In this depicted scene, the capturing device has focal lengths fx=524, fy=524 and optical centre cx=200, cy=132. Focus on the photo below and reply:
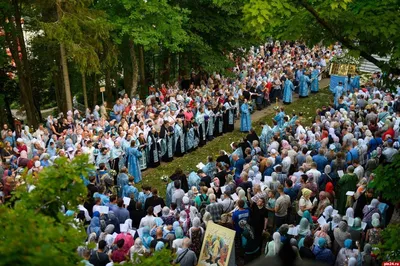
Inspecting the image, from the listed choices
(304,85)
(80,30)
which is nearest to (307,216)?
(80,30)

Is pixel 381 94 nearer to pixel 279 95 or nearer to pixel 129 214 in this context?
pixel 279 95

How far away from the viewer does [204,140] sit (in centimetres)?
2105

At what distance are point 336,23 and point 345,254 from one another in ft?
13.9

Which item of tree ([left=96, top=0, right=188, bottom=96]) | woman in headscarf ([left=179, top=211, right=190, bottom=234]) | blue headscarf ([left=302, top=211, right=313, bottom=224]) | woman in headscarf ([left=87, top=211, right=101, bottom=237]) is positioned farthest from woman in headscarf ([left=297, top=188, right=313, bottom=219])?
tree ([left=96, top=0, right=188, bottom=96])

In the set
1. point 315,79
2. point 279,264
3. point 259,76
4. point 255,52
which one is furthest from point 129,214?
point 255,52

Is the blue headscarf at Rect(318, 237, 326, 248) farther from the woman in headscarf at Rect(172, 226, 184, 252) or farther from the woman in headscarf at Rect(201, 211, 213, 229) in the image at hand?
the woman in headscarf at Rect(172, 226, 184, 252)

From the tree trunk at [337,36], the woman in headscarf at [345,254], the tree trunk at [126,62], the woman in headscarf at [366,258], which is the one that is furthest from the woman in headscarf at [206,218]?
the tree trunk at [126,62]

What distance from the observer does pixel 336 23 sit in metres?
9.43

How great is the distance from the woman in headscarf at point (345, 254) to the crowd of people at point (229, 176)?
0.03 metres

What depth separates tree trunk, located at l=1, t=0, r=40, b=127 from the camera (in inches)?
890

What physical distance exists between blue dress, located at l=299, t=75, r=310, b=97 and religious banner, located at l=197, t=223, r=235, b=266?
17580mm

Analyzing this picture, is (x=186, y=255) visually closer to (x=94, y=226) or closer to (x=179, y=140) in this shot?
(x=94, y=226)

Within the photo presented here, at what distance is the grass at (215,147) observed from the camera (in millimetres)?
18047

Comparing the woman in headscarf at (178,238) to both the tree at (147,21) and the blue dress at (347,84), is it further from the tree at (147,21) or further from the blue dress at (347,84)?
the blue dress at (347,84)
